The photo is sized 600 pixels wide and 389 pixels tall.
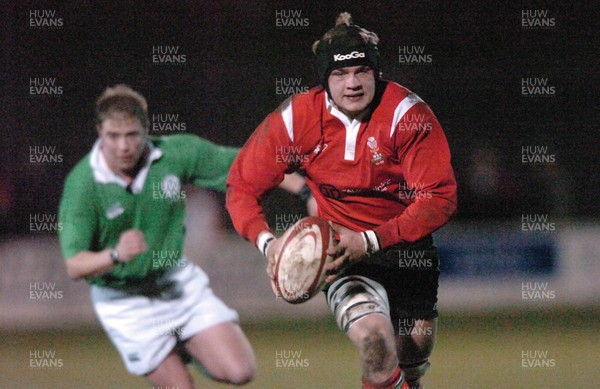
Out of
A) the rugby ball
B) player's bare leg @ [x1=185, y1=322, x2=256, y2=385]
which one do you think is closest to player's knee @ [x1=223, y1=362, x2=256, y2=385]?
player's bare leg @ [x1=185, y1=322, x2=256, y2=385]

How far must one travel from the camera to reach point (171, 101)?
7.29 metres

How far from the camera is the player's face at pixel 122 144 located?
221 inches

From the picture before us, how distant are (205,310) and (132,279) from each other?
507 mm

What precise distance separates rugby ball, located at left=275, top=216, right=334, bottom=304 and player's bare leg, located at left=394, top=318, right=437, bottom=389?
0.73 meters

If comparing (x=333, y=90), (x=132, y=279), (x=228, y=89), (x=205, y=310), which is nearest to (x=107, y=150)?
(x=132, y=279)

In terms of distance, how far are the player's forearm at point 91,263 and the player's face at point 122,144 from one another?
51cm

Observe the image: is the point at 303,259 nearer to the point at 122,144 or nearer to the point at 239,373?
the point at 239,373

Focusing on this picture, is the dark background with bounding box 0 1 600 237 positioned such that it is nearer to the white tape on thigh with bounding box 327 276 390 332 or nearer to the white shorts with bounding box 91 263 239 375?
the white shorts with bounding box 91 263 239 375

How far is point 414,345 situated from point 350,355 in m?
2.88

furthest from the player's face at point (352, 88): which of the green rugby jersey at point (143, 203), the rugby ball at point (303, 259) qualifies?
the green rugby jersey at point (143, 203)

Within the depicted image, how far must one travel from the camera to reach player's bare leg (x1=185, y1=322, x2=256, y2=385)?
209 inches

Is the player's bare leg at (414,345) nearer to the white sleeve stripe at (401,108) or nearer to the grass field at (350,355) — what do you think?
the white sleeve stripe at (401,108)

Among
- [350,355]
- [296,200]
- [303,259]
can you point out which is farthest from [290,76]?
[303,259]

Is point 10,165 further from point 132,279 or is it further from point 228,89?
point 132,279
